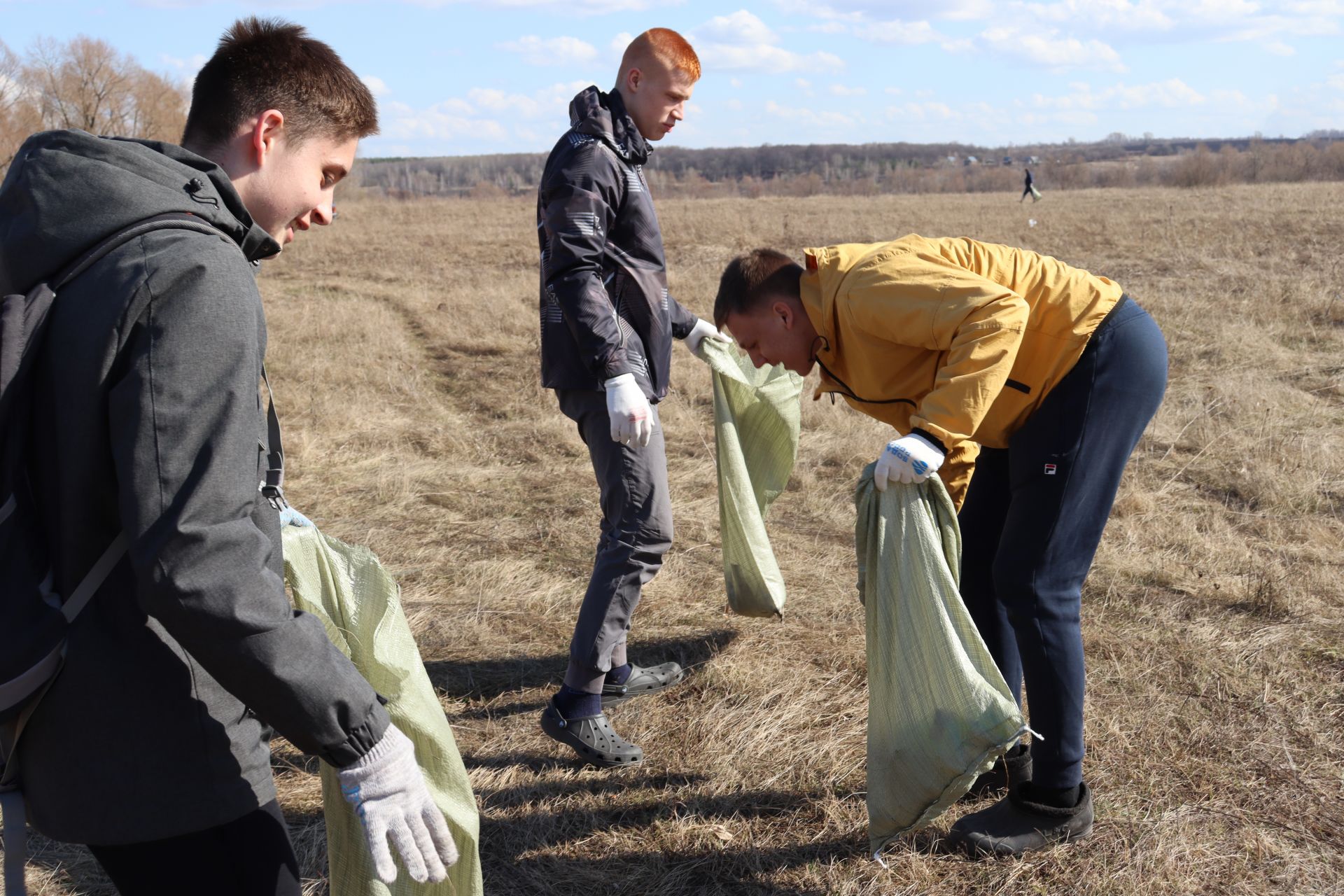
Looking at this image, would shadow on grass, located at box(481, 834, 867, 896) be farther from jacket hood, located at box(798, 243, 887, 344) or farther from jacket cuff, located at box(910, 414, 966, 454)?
jacket hood, located at box(798, 243, 887, 344)

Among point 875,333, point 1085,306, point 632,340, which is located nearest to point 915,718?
point 875,333

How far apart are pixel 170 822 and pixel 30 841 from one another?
6.17ft

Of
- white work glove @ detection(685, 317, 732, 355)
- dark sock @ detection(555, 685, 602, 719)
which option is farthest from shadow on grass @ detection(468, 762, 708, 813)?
white work glove @ detection(685, 317, 732, 355)

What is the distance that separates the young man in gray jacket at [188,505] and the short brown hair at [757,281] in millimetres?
1192

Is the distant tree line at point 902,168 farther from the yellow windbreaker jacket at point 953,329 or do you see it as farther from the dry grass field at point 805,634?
the yellow windbreaker jacket at point 953,329

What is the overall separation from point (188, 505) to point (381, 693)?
0.76 m

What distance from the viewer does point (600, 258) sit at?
9.12 ft

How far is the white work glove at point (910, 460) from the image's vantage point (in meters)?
2.10

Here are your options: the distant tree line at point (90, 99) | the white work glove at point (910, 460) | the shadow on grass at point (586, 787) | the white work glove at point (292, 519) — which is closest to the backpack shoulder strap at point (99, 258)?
the white work glove at point (292, 519)

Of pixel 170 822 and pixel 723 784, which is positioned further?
pixel 723 784

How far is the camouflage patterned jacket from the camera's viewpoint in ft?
8.89

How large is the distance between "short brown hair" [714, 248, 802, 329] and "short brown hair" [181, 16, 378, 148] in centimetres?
120

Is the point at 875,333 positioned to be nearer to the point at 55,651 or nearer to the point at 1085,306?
the point at 1085,306

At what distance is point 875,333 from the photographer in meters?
2.23
